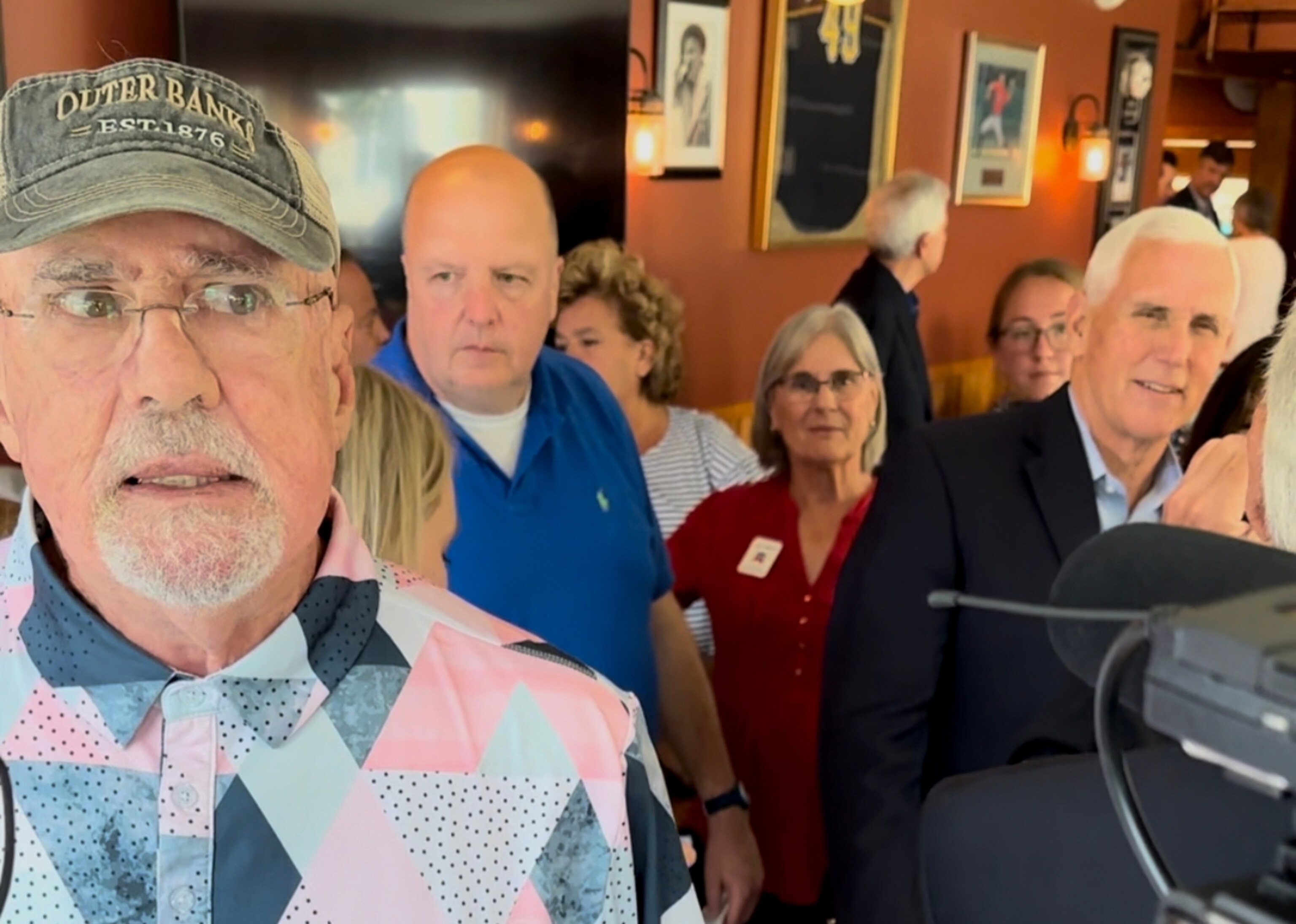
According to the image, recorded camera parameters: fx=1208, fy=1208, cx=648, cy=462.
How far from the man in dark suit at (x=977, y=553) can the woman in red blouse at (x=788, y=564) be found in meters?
0.57

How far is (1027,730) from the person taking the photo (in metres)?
1.08

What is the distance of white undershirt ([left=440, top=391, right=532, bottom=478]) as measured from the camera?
1.87 m

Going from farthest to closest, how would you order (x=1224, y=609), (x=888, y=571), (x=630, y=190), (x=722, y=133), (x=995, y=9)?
1. (x=995, y=9)
2. (x=722, y=133)
3. (x=630, y=190)
4. (x=888, y=571)
5. (x=1224, y=609)

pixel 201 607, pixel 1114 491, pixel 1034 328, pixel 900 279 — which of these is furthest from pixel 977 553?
pixel 900 279

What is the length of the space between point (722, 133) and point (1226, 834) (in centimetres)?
391

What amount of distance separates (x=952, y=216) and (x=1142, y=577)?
5.86 m

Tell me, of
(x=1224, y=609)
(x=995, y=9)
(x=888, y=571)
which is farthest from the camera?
(x=995, y=9)

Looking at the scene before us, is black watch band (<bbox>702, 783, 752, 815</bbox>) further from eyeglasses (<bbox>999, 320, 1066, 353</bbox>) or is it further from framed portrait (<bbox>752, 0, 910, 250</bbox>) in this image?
framed portrait (<bbox>752, 0, 910, 250</bbox>)

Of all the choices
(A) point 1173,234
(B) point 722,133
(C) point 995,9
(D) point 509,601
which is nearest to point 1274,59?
(C) point 995,9

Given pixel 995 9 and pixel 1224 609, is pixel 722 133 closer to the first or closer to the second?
pixel 995 9

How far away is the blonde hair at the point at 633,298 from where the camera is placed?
3.14m

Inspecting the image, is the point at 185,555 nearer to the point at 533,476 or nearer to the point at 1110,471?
the point at 533,476

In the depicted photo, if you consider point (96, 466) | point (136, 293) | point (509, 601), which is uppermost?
point (136, 293)

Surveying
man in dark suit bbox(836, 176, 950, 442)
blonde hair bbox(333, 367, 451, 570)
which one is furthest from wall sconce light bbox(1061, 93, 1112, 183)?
blonde hair bbox(333, 367, 451, 570)
